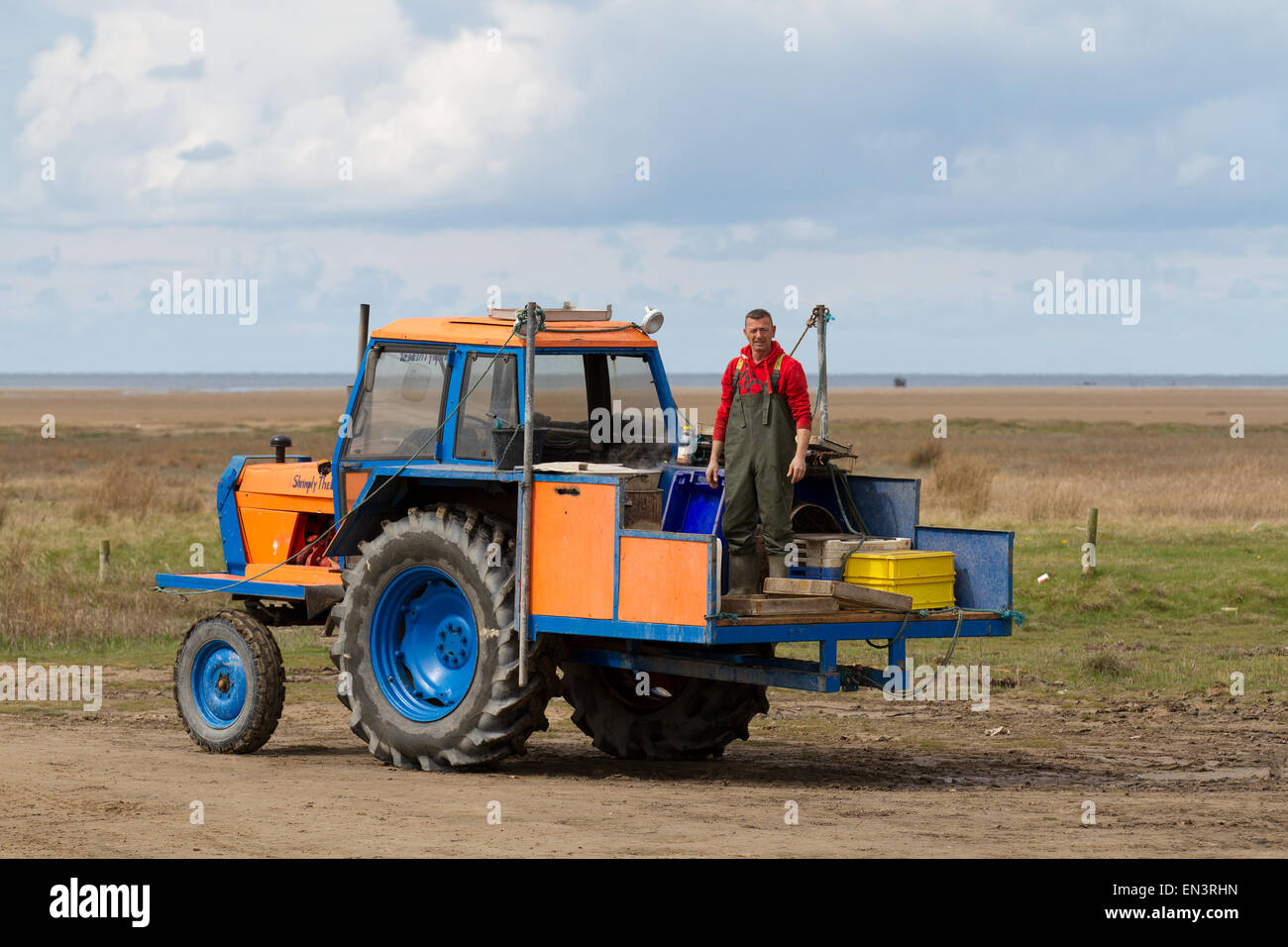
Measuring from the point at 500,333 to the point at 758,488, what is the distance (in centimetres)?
198

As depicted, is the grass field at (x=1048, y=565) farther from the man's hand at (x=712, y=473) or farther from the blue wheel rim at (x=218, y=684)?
the man's hand at (x=712, y=473)

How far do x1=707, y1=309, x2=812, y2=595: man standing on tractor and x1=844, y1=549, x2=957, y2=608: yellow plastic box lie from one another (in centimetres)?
53

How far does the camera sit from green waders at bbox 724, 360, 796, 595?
9930 mm

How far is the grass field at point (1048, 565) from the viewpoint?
1636cm

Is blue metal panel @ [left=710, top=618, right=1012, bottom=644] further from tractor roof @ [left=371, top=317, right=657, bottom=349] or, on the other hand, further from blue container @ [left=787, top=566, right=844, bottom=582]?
tractor roof @ [left=371, top=317, right=657, bottom=349]

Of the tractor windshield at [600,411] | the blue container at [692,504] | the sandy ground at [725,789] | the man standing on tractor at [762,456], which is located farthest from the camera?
the tractor windshield at [600,411]

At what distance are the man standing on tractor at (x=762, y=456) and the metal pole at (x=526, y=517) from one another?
1.07 m

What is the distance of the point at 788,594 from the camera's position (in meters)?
9.91

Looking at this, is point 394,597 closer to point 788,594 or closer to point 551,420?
point 551,420

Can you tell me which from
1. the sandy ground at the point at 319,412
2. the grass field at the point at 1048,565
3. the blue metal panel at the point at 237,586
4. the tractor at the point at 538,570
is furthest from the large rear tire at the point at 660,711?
the sandy ground at the point at 319,412

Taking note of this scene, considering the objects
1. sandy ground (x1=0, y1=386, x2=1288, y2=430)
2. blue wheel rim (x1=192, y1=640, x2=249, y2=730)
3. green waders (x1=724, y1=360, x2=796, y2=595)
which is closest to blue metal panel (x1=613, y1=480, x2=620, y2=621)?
green waders (x1=724, y1=360, x2=796, y2=595)

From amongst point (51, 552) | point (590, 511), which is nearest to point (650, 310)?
point (590, 511)

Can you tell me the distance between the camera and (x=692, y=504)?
1048 cm
